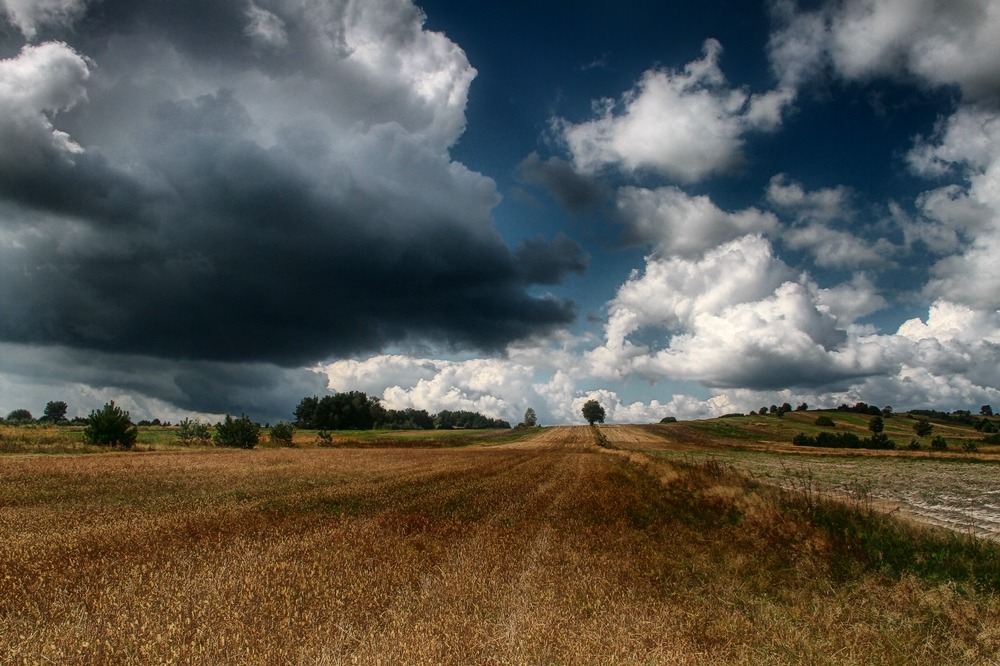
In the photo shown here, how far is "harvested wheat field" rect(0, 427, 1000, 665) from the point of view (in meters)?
5.20

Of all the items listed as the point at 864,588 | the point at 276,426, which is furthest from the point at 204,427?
the point at 864,588

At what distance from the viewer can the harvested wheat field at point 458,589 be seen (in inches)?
205

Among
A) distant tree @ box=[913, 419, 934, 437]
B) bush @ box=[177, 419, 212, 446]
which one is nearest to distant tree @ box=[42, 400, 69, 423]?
bush @ box=[177, 419, 212, 446]

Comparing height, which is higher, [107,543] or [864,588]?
[107,543]

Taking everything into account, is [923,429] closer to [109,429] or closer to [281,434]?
[281,434]

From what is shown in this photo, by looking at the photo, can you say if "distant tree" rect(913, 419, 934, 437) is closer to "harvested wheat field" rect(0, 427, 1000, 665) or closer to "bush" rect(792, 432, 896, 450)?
"bush" rect(792, 432, 896, 450)

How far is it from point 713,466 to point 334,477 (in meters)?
19.0

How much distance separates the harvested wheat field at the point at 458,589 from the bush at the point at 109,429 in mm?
33499

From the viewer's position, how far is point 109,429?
140 ft

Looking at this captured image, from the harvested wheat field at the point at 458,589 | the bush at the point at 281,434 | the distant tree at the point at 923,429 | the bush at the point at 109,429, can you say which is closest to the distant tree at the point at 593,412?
the distant tree at the point at 923,429

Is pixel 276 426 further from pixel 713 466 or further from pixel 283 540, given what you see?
pixel 283 540

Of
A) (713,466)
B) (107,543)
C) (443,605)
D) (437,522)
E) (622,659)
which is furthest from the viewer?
(713,466)

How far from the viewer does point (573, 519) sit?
13406 mm

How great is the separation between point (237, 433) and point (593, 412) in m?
132
